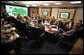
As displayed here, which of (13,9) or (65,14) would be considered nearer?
(65,14)

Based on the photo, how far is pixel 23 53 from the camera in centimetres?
135

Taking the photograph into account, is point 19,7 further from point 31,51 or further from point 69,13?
point 31,51

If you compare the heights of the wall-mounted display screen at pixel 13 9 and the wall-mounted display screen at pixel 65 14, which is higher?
the wall-mounted display screen at pixel 13 9

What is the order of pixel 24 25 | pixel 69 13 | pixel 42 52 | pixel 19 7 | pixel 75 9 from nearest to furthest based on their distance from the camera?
pixel 42 52 < pixel 24 25 < pixel 75 9 < pixel 69 13 < pixel 19 7

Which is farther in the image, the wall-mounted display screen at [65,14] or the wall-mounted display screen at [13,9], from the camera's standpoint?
the wall-mounted display screen at [13,9]

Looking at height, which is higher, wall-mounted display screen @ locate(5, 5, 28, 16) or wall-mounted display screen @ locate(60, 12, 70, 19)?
wall-mounted display screen @ locate(5, 5, 28, 16)

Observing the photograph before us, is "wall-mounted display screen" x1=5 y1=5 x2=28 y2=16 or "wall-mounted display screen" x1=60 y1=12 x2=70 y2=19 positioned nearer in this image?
"wall-mounted display screen" x1=60 y1=12 x2=70 y2=19

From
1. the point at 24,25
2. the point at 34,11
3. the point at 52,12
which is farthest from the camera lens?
the point at 34,11

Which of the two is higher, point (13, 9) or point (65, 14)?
point (13, 9)

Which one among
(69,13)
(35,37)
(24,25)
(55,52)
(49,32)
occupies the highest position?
(69,13)

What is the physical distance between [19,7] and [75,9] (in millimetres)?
6024

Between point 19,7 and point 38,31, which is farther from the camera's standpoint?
point 19,7

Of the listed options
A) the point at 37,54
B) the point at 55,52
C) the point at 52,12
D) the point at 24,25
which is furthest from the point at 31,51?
the point at 52,12

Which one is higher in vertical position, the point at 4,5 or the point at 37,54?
the point at 4,5
